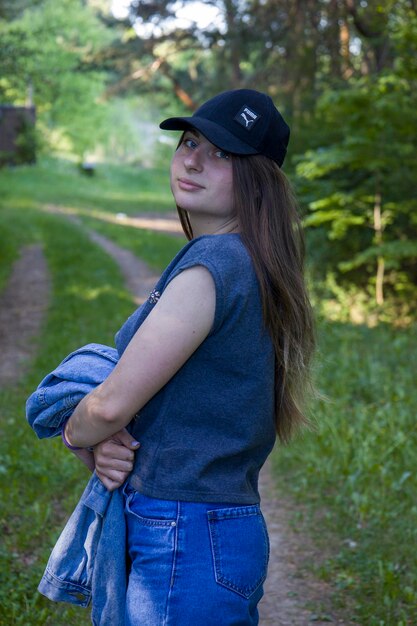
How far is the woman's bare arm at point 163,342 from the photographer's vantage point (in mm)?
2066

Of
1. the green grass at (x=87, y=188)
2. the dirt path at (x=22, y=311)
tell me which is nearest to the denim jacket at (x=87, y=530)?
Result: the dirt path at (x=22, y=311)

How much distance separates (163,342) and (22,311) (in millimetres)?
10961

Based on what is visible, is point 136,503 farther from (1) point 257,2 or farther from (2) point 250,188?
(1) point 257,2

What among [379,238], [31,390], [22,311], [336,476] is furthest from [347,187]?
[336,476]

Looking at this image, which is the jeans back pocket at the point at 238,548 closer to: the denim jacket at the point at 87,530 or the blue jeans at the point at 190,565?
the blue jeans at the point at 190,565

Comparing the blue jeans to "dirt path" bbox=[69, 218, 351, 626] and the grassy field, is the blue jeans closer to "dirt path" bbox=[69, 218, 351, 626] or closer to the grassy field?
the grassy field

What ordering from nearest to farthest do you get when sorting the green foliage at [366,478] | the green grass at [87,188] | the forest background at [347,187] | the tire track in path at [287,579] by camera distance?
the tire track in path at [287,579] → the green foliage at [366,478] → the forest background at [347,187] → the green grass at [87,188]

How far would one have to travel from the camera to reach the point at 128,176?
4484 cm

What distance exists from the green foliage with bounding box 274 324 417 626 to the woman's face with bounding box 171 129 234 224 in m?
0.99

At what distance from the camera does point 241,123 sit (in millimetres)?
2256

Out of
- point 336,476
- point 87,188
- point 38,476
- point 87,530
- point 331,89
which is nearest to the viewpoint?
point 87,530

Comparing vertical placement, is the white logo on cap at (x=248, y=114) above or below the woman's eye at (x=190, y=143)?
above

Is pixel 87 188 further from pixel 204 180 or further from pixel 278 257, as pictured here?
pixel 278 257

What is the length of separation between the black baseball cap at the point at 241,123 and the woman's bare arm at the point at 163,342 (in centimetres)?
37
